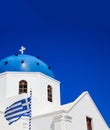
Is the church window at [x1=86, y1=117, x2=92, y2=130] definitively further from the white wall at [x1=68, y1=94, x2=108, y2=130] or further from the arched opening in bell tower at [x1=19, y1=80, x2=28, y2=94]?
the arched opening in bell tower at [x1=19, y1=80, x2=28, y2=94]

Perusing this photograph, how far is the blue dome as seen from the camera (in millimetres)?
27000

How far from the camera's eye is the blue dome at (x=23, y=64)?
2700cm

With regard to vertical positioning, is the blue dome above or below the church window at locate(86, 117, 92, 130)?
above

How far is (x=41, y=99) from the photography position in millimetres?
26078

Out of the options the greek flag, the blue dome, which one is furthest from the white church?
the greek flag

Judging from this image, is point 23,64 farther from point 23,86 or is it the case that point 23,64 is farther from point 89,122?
point 89,122

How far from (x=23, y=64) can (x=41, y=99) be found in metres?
3.48

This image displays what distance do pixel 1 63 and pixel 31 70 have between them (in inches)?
120

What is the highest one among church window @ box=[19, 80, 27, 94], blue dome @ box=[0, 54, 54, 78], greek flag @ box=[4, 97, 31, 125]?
blue dome @ box=[0, 54, 54, 78]

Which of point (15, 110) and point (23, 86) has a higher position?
point (23, 86)

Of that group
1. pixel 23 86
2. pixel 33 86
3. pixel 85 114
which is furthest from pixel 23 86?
pixel 85 114

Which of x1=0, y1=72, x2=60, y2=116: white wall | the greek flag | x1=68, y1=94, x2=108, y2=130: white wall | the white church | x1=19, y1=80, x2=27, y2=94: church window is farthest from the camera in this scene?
x1=19, y1=80, x2=27, y2=94: church window

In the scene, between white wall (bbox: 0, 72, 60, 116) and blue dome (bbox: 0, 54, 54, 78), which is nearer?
white wall (bbox: 0, 72, 60, 116)

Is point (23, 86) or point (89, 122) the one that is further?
point (23, 86)
